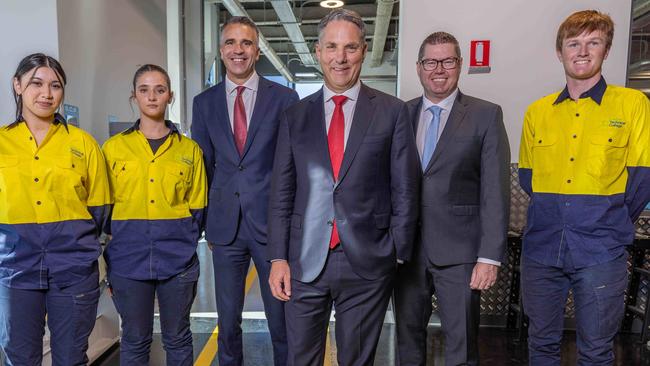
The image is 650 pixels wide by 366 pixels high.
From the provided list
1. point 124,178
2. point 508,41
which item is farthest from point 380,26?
point 124,178

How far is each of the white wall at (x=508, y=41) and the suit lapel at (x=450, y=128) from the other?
4.36 ft

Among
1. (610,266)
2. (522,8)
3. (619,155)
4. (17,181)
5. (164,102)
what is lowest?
(610,266)

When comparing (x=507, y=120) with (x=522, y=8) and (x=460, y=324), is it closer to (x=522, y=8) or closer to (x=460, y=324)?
(x=522, y=8)

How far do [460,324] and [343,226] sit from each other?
73 centimetres

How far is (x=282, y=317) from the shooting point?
213cm

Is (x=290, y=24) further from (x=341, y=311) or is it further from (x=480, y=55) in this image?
(x=341, y=311)

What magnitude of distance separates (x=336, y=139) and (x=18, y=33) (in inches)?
74.7

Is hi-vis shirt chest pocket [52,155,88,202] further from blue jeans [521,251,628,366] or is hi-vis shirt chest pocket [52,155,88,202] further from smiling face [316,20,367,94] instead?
blue jeans [521,251,628,366]

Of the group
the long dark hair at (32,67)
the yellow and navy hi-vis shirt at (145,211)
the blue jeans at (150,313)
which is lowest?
the blue jeans at (150,313)

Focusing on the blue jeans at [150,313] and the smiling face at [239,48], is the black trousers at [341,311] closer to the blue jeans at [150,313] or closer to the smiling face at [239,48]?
the blue jeans at [150,313]

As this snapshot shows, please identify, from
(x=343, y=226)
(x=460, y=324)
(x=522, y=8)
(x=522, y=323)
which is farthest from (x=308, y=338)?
(x=522, y=8)

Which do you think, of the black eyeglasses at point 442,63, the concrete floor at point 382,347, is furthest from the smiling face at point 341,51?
the concrete floor at point 382,347

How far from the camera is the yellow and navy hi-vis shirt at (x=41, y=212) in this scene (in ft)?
5.77

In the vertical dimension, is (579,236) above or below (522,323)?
above
